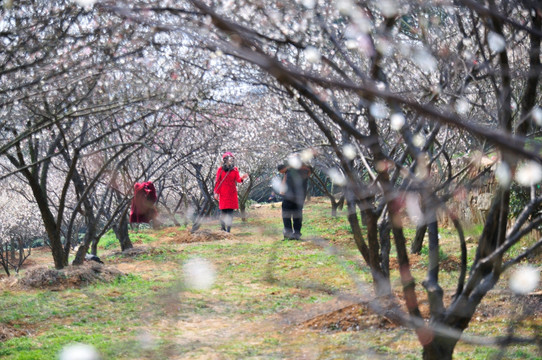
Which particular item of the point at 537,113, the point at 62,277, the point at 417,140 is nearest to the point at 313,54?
the point at 417,140

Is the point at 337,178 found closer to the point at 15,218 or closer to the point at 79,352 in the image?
the point at 79,352

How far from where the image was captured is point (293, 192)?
12.4 meters

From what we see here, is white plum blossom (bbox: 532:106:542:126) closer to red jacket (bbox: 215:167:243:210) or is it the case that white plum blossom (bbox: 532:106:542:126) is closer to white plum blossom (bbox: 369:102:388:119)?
white plum blossom (bbox: 369:102:388:119)

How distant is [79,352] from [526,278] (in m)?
4.32

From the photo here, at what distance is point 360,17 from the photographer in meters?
4.75

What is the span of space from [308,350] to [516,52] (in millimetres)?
4828

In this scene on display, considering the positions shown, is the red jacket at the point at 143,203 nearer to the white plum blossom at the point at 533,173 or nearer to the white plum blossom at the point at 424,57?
the white plum blossom at the point at 424,57

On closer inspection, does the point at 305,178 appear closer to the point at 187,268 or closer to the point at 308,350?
the point at 187,268

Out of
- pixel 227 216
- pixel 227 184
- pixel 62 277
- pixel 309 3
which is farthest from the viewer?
pixel 227 216

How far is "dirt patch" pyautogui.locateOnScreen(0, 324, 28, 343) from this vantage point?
17.9 feet

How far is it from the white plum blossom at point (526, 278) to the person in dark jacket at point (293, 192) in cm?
558

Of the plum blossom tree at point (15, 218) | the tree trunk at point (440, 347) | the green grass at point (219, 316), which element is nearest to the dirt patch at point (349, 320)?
the green grass at point (219, 316)

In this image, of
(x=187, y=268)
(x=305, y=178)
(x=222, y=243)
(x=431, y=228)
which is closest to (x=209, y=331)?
(x=431, y=228)

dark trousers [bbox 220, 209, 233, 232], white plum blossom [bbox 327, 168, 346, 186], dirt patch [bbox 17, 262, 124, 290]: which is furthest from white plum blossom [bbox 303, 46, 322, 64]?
dark trousers [bbox 220, 209, 233, 232]
